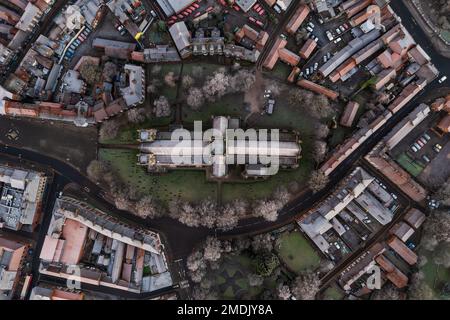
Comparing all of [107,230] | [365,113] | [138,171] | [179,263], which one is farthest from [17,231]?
[365,113]

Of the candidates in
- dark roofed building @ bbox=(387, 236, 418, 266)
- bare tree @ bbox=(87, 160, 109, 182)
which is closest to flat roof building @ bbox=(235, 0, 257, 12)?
bare tree @ bbox=(87, 160, 109, 182)

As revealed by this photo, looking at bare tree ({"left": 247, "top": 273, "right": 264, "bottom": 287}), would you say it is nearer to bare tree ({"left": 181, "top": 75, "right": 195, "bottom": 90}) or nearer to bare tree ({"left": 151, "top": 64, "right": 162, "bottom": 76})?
bare tree ({"left": 181, "top": 75, "right": 195, "bottom": 90})

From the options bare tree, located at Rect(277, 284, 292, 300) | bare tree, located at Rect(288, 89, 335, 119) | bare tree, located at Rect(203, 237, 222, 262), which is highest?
bare tree, located at Rect(288, 89, 335, 119)

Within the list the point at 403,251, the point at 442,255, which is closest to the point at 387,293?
the point at 403,251

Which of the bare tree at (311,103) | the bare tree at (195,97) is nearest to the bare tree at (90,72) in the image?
the bare tree at (195,97)

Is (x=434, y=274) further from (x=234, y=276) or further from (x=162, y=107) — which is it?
(x=162, y=107)
